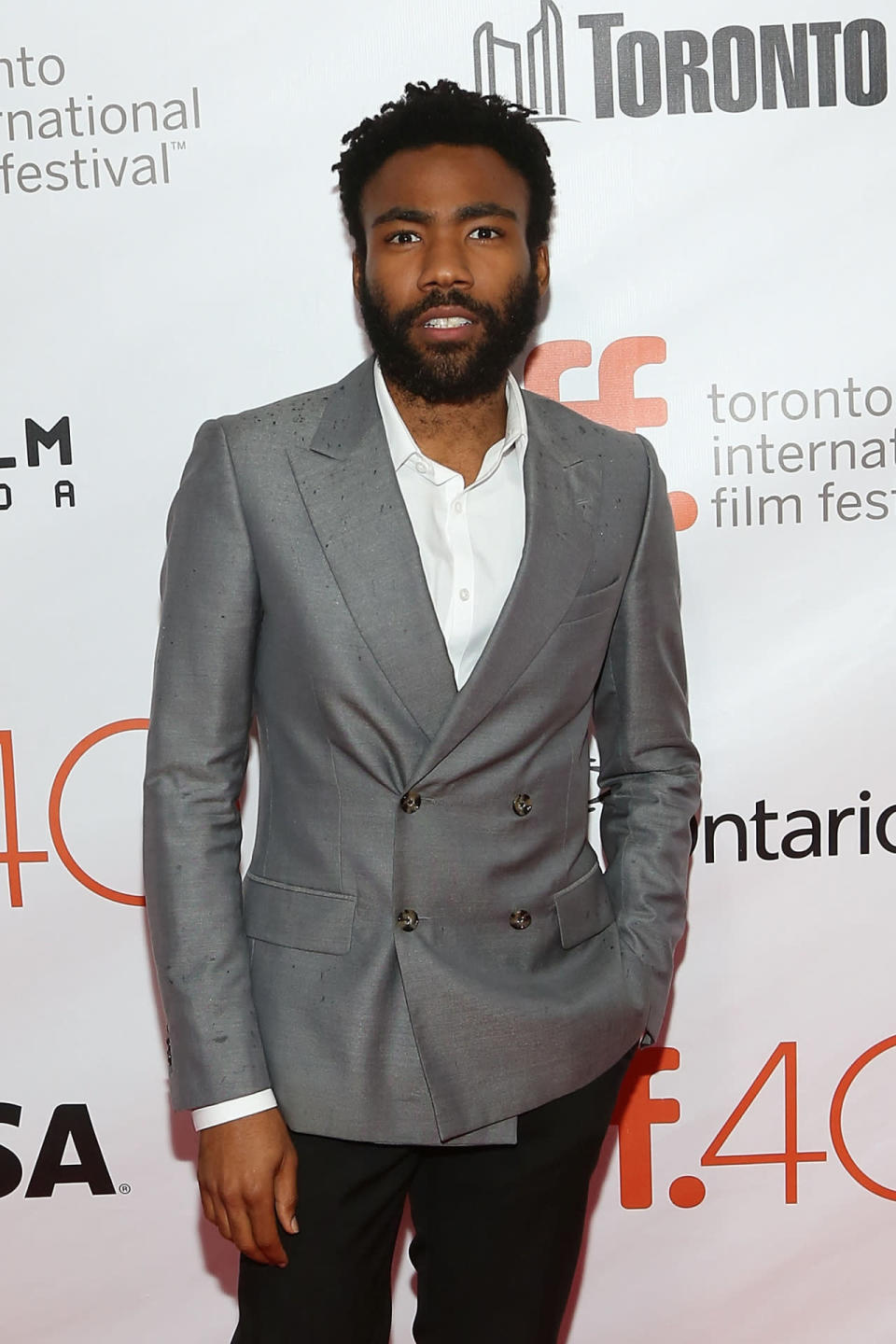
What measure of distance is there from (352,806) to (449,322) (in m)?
0.59

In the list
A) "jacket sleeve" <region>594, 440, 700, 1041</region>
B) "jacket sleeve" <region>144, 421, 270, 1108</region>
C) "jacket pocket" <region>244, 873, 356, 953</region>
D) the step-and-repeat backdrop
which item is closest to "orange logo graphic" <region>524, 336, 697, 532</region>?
the step-and-repeat backdrop

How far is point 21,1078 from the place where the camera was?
2.19 m

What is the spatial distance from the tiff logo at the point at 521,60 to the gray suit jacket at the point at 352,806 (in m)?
0.71

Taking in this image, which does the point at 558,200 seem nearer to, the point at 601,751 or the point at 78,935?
the point at 601,751

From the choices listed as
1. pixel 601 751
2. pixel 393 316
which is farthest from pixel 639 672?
pixel 393 316

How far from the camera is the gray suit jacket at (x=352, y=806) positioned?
149cm

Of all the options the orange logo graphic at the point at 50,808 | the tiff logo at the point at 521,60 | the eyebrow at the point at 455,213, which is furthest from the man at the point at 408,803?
the orange logo graphic at the point at 50,808

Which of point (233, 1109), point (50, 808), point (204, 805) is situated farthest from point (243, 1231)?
point (50, 808)

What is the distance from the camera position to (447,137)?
5.47 feet

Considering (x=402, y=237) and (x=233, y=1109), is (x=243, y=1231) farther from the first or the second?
(x=402, y=237)

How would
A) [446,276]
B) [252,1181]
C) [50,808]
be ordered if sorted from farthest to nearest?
[50,808], [446,276], [252,1181]

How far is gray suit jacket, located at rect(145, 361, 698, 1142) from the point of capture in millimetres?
1485

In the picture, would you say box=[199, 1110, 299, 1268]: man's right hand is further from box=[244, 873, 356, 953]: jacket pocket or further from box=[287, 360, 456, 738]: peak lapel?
box=[287, 360, 456, 738]: peak lapel

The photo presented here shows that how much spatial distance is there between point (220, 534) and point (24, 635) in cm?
73
